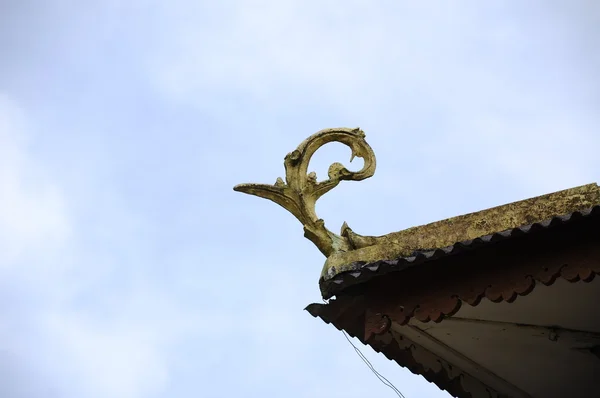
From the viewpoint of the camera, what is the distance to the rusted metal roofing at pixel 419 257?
15.8 feet

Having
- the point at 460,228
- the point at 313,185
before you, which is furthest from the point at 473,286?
the point at 313,185

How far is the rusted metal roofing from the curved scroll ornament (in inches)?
12.4

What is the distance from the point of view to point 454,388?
6.54 m

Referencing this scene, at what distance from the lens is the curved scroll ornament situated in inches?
223

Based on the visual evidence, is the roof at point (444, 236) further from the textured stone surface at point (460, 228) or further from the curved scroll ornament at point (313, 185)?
the curved scroll ornament at point (313, 185)

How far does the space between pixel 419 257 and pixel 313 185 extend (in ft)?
3.73

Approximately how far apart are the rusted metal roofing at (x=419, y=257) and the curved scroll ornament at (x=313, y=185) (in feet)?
1.04

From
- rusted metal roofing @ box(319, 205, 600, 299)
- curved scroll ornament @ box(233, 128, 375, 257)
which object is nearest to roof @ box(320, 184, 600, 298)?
rusted metal roofing @ box(319, 205, 600, 299)

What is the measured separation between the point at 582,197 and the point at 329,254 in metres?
1.71

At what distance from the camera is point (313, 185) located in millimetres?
5871

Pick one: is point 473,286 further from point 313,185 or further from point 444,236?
point 313,185

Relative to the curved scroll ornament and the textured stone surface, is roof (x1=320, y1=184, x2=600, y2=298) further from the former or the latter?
the curved scroll ornament

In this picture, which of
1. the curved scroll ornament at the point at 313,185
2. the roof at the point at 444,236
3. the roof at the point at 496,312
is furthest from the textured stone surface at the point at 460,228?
the roof at the point at 496,312

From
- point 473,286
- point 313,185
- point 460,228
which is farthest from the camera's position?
point 313,185
